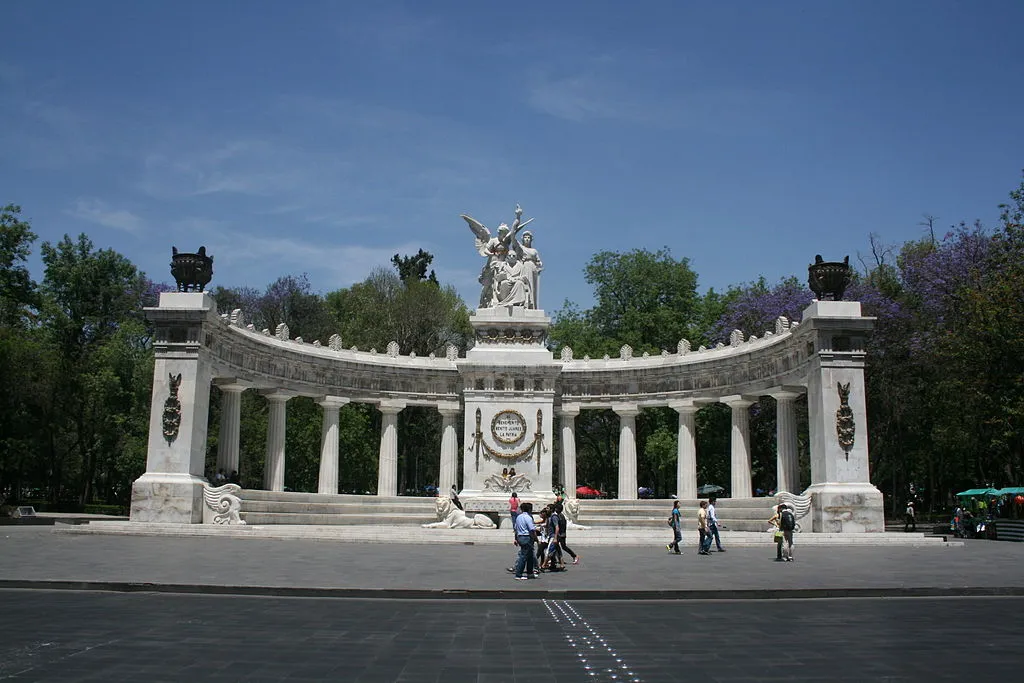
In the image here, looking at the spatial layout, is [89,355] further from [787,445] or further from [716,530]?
[716,530]

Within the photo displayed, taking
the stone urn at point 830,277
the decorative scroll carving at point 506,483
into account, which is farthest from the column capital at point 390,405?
the stone urn at point 830,277

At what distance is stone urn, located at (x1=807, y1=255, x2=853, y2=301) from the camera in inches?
1428

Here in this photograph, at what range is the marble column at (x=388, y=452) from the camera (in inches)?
1999

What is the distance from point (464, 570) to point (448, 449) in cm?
2967

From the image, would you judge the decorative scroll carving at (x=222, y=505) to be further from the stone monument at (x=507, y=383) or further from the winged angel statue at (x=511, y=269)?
the winged angel statue at (x=511, y=269)

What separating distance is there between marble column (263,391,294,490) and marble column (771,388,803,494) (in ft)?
81.0

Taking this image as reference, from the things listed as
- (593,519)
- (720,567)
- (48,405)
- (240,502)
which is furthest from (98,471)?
(720,567)

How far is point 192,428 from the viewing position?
1438 inches

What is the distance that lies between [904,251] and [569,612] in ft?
176

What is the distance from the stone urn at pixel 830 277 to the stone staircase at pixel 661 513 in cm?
914

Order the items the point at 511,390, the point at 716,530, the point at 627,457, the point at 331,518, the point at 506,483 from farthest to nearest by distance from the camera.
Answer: the point at 627,457, the point at 511,390, the point at 506,483, the point at 331,518, the point at 716,530

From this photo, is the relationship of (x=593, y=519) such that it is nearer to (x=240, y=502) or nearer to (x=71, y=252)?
(x=240, y=502)

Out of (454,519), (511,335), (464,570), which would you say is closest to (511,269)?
Result: (511,335)

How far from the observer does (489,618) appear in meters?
14.5
